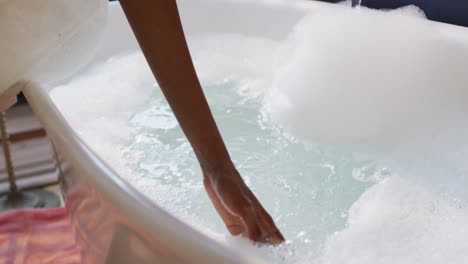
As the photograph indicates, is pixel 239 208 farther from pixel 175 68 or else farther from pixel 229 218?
pixel 175 68

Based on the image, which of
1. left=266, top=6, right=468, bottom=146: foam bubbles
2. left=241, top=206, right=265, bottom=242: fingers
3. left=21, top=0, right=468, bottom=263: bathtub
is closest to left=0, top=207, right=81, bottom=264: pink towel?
left=21, top=0, right=468, bottom=263: bathtub

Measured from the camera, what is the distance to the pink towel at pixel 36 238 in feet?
4.53

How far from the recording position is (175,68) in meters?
0.75

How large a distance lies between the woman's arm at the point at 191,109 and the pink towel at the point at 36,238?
2.20ft

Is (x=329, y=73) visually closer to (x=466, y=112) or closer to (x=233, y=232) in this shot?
(x=466, y=112)

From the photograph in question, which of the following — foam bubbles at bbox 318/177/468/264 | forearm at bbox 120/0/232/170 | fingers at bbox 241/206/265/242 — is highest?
forearm at bbox 120/0/232/170

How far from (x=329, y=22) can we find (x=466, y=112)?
0.41m

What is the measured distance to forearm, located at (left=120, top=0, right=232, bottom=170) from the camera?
73 centimetres

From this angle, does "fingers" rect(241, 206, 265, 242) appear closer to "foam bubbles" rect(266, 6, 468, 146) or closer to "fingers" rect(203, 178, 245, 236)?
"fingers" rect(203, 178, 245, 236)

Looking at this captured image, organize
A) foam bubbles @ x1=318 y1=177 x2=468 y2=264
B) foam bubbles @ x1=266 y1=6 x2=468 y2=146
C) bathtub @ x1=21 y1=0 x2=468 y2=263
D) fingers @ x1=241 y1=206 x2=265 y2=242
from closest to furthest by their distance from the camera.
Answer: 1. bathtub @ x1=21 y1=0 x2=468 y2=263
2. fingers @ x1=241 y1=206 x2=265 y2=242
3. foam bubbles @ x1=318 y1=177 x2=468 y2=264
4. foam bubbles @ x1=266 y1=6 x2=468 y2=146

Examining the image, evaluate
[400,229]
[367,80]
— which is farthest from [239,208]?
[367,80]

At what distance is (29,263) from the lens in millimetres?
1365

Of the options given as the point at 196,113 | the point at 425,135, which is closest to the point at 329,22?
the point at 425,135

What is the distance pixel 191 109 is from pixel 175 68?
54mm
